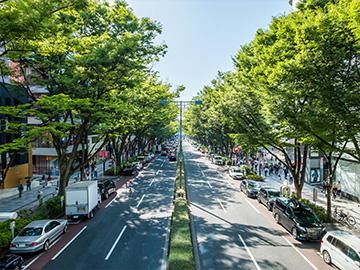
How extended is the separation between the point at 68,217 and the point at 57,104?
792cm

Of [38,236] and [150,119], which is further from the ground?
[150,119]

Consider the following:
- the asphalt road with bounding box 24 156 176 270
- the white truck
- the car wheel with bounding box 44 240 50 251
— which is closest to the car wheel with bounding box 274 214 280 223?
the asphalt road with bounding box 24 156 176 270

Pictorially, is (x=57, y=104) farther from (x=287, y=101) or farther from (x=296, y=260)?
(x=296, y=260)

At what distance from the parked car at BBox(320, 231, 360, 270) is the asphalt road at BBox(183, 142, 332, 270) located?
0.52 metres

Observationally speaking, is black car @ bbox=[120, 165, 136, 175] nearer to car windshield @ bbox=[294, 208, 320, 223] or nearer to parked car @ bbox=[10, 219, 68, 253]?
parked car @ bbox=[10, 219, 68, 253]

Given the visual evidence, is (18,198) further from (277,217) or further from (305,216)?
(305,216)

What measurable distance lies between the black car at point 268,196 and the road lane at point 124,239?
26.4ft

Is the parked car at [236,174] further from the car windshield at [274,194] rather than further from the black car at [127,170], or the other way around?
the black car at [127,170]

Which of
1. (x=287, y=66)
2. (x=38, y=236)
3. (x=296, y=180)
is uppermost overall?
(x=287, y=66)

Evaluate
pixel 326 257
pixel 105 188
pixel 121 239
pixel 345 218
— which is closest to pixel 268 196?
pixel 345 218

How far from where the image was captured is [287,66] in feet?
41.8

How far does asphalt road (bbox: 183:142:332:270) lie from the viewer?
11000mm

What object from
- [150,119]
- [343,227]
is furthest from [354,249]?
[150,119]

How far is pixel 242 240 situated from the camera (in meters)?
13.3
